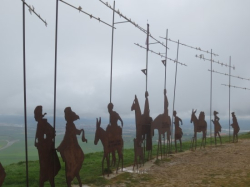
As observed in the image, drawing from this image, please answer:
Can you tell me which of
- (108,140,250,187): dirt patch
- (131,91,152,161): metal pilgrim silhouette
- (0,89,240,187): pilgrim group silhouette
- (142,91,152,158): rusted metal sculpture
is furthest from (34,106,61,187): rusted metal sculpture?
(142,91,152,158): rusted metal sculpture

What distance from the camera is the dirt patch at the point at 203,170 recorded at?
7578mm

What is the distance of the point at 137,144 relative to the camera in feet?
31.4

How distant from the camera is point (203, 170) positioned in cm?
908

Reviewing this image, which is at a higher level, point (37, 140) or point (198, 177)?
point (37, 140)

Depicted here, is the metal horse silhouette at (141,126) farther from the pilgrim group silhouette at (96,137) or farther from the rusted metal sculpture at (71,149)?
the rusted metal sculpture at (71,149)

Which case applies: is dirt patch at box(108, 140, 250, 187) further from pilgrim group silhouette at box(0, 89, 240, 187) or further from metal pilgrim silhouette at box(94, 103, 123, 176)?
metal pilgrim silhouette at box(94, 103, 123, 176)

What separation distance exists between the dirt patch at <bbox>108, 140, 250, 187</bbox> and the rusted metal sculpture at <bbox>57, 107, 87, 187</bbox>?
1.56m

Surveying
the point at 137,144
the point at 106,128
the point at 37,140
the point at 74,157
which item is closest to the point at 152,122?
the point at 137,144

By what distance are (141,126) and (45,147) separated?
4.80 m

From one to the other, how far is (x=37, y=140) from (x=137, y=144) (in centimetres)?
442

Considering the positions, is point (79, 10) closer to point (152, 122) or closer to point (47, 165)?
point (47, 165)

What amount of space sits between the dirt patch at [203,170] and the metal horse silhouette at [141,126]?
101 cm

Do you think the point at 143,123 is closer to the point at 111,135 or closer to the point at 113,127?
the point at 113,127

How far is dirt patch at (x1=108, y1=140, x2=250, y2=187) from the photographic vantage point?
7.58 meters
